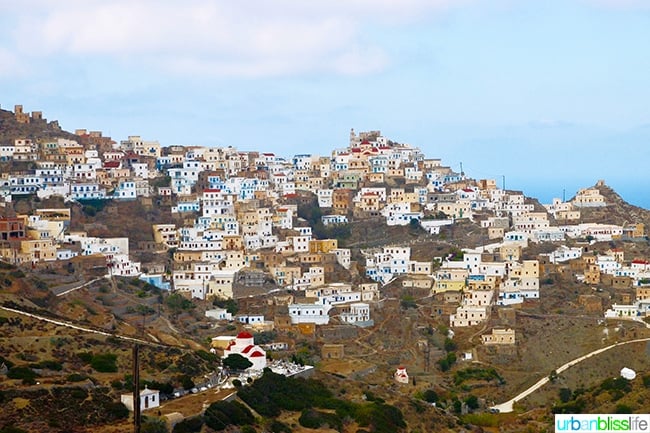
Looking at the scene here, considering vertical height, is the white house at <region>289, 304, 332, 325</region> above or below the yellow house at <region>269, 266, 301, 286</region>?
below

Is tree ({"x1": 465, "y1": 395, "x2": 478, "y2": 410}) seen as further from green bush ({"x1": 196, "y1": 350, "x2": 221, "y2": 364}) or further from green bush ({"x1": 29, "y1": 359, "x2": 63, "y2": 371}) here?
green bush ({"x1": 29, "y1": 359, "x2": 63, "y2": 371})

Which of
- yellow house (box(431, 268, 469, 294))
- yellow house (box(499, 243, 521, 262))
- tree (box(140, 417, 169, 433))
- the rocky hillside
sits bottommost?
tree (box(140, 417, 169, 433))

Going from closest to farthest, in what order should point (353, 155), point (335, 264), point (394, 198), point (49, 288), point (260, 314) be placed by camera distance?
point (49, 288) < point (260, 314) < point (335, 264) < point (394, 198) < point (353, 155)

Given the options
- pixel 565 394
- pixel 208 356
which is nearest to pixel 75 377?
pixel 208 356

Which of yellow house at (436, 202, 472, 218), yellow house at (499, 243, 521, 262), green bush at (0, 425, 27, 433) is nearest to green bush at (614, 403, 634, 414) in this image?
yellow house at (499, 243, 521, 262)

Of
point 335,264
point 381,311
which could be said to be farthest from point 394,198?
point 381,311

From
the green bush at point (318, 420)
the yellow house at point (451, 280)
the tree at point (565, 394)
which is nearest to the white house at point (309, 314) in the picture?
the yellow house at point (451, 280)

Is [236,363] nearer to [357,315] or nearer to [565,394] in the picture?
[357,315]

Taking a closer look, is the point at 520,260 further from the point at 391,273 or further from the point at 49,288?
the point at 49,288
